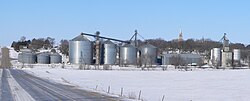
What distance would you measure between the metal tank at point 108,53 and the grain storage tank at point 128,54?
2.99 metres

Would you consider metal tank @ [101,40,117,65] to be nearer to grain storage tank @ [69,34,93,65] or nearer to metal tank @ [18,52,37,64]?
grain storage tank @ [69,34,93,65]

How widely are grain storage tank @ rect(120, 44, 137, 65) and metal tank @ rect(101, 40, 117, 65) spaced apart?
299cm

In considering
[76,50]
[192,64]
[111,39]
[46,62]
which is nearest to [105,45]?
[111,39]

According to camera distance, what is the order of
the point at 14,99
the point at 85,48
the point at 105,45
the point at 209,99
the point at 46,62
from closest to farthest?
the point at 14,99, the point at 209,99, the point at 85,48, the point at 105,45, the point at 46,62

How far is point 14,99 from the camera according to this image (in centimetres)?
2723

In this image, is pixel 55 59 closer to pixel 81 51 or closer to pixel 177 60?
pixel 81 51

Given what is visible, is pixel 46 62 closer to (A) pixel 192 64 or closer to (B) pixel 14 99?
(A) pixel 192 64

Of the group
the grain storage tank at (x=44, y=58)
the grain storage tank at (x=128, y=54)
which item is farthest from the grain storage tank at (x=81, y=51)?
the grain storage tank at (x=44, y=58)

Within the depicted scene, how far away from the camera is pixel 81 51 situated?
507 ft

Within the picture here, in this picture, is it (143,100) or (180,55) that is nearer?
(143,100)

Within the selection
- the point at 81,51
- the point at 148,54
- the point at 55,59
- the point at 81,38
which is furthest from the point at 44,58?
the point at 148,54

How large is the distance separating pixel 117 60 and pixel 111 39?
11254 millimetres

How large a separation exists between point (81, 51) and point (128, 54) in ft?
61.9

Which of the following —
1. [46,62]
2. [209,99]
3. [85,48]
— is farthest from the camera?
[46,62]
